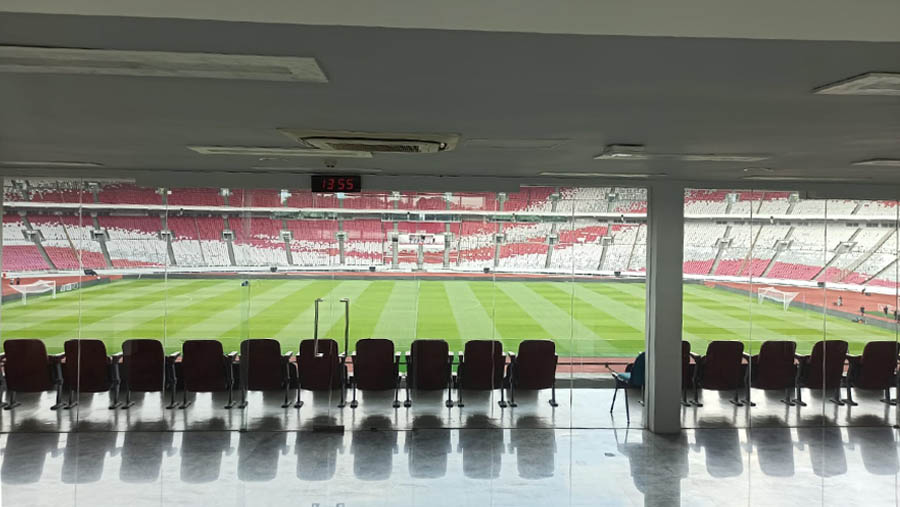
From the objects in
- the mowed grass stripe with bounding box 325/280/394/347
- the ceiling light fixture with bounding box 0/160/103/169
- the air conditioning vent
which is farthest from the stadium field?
the air conditioning vent

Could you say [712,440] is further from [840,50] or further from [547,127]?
[840,50]

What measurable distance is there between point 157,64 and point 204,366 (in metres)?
6.14

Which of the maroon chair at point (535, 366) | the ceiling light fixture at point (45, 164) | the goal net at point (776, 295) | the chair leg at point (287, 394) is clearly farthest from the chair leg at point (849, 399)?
the ceiling light fixture at point (45, 164)

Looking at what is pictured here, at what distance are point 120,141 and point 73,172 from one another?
311 cm

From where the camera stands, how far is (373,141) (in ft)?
15.0

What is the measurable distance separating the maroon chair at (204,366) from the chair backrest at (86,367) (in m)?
0.97

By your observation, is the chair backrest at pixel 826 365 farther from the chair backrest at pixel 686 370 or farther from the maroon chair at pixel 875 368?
the chair backrest at pixel 686 370

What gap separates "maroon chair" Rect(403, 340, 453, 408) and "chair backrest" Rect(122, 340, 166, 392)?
3145 mm

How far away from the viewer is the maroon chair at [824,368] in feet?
27.3

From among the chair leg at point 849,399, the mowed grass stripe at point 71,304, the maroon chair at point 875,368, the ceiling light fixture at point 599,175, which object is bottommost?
the chair leg at point 849,399

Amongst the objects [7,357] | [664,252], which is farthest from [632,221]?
[7,357]

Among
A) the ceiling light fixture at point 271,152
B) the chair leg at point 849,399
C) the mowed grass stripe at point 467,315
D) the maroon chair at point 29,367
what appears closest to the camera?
the ceiling light fixture at point 271,152

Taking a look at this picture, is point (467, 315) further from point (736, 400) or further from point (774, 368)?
point (774, 368)

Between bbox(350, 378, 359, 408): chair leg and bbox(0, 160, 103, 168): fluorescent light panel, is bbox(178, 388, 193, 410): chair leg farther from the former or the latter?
bbox(0, 160, 103, 168): fluorescent light panel
